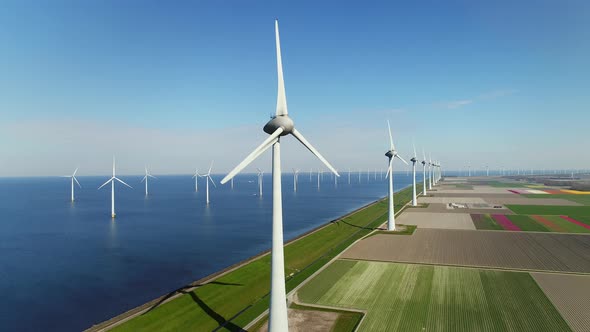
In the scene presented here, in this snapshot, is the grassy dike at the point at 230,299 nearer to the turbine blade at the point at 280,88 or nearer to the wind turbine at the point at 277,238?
the wind turbine at the point at 277,238

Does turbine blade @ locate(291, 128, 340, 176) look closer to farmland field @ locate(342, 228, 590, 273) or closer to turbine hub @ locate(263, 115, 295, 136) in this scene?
turbine hub @ locate(263, 115, 295, 136)

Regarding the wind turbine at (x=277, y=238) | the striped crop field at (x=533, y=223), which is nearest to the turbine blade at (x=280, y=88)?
the wind turbine at (x=277, y=238)

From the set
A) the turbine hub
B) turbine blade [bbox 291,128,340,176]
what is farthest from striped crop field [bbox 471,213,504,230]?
the turbine hub

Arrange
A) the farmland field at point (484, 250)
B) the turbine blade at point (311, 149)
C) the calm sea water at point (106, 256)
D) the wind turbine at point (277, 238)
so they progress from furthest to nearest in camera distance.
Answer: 1. the farmland field at point (484, 250)
2. the calm sea water at point (106, 256)
3. the turbine blade at point (311, 149)
4. the wind turbine at point (277, 238)

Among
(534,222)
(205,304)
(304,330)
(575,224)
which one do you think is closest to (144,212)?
(205,304)

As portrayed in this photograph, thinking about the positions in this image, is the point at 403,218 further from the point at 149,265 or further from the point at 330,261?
the point at 149,265

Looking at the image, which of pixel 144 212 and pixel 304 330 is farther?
pixel 144 212
